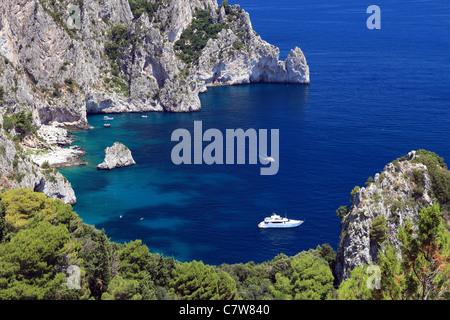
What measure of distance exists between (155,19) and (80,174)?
98.5 meters

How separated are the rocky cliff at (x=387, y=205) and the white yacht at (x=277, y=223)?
17.1 m

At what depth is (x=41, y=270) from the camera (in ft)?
155

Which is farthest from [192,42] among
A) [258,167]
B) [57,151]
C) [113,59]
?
[258,167]

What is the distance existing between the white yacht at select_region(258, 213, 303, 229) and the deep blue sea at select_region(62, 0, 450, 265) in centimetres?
122

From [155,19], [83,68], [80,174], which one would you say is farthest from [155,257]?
[155,19]

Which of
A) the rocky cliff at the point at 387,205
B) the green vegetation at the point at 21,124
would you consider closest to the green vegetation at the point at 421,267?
the rocky cliff at the point at 387,205

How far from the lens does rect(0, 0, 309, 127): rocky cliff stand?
133500mm

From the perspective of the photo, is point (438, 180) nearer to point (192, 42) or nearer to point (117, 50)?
point (117, 50)

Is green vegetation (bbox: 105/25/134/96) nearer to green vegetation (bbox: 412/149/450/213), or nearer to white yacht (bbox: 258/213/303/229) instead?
white yacht (bbox: 258/213/303/229)

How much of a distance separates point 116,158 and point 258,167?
29423 millimetres

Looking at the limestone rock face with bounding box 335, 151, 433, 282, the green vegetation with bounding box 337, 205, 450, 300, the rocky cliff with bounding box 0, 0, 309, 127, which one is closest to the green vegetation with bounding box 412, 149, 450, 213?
the limestone rock face with bounding box 335, 151, 433, 282

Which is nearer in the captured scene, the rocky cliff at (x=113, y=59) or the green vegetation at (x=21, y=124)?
the green vegetation at (x=21, y=124)

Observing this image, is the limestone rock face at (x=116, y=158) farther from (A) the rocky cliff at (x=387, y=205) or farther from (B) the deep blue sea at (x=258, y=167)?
(A) the rocky cliff at (x=387, y=205)

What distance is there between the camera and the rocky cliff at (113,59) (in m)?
134
